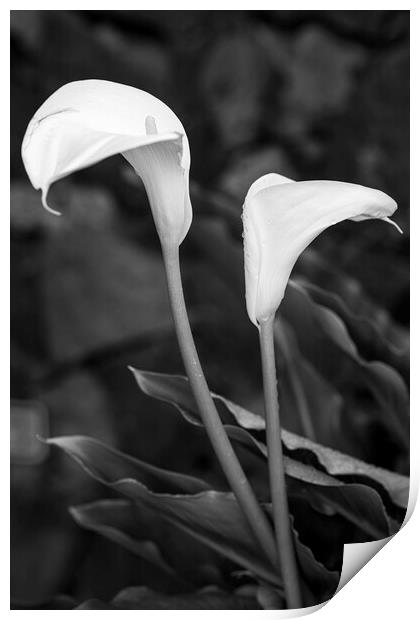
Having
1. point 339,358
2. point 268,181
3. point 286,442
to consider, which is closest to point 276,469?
point 286,442

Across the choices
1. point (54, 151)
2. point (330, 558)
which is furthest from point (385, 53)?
point (330, 558)

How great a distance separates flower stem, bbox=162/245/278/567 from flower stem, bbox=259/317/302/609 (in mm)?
17

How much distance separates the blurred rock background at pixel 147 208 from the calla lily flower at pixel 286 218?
13cm

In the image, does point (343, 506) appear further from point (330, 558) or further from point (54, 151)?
point (54, 151)

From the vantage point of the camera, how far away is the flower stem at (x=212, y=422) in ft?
2.54

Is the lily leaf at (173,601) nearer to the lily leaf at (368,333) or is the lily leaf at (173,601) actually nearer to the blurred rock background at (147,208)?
the blurred rock background at (147,208)

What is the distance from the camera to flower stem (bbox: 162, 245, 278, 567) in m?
0.77

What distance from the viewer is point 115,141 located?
1.96ft

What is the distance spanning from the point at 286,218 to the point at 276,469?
0.26 meters

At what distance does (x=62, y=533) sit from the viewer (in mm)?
877

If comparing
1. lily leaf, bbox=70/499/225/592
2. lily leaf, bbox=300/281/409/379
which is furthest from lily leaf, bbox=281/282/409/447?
lily leaf, bbox=70/499/225/592

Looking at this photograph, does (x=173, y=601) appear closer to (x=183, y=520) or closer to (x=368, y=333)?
(x=183, y=520)

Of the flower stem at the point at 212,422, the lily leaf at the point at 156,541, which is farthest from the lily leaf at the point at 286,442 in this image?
the lily leaf at the point at 156,541

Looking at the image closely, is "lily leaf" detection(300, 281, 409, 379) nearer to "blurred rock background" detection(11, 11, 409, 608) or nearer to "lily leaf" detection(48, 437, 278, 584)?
"blurred rock background" detection(11, 11, 409, 608)
